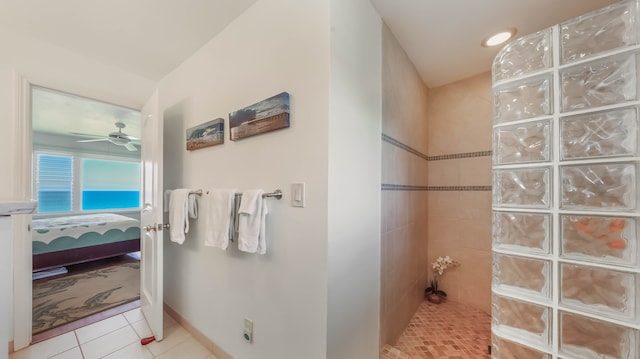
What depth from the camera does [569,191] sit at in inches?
30.9

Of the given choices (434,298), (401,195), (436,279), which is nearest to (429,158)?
(401,195)

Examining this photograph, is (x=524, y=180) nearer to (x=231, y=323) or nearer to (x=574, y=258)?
(x=574, y=258)

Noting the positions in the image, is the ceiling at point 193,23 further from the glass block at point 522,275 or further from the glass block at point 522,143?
the glass block at point 522,275

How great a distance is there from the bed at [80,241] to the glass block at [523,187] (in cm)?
506

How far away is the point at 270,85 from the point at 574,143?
131 centimetres

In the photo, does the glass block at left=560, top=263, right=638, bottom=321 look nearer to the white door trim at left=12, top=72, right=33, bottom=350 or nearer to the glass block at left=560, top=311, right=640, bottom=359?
the glass block at left=560, top=311, right=640, bottom=359

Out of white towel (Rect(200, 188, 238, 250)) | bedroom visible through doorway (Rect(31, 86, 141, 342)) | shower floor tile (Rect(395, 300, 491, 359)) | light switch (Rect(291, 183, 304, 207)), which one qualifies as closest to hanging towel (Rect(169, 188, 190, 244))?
white towel (Rect(200, 188, 238, 250))

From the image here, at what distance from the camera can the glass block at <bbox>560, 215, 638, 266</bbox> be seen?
2.30ft

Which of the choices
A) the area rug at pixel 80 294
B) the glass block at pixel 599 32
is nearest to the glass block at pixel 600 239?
the glass block at pixel 599 32

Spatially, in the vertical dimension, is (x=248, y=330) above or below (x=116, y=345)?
above

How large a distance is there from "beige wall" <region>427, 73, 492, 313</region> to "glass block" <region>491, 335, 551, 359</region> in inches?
56.4

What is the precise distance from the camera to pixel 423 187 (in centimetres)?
228

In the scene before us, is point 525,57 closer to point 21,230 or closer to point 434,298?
point 434,298

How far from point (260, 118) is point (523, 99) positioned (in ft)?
3.92
